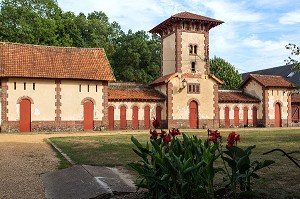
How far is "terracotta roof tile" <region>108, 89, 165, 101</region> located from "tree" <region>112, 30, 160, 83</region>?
46.6 feet

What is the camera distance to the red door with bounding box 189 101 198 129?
109 feet

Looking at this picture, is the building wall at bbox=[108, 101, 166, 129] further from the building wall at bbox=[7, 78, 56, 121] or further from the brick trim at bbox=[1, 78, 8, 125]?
the brick trim at bbox=[1, 78, 8, 125]

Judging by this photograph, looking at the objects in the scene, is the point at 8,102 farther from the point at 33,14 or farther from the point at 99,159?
the point at 99,159

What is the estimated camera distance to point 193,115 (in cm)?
3334

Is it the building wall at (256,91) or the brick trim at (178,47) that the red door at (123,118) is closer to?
the brick trim at (178,47)

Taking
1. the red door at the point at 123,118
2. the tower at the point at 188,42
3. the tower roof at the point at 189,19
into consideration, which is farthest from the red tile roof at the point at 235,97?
the red door at the point at 123,118

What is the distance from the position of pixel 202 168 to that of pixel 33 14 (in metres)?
39.6

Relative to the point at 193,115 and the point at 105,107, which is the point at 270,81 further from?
the point at 105,107

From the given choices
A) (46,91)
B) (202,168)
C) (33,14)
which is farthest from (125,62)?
(202,168)

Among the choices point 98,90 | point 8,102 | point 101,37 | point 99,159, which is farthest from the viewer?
point 101,37

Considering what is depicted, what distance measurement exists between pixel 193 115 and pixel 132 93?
20.9 feet

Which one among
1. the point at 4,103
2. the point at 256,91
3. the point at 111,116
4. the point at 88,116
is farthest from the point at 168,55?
the point at 4,103

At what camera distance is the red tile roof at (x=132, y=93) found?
3100 centimetres

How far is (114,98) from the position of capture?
30.4 m
